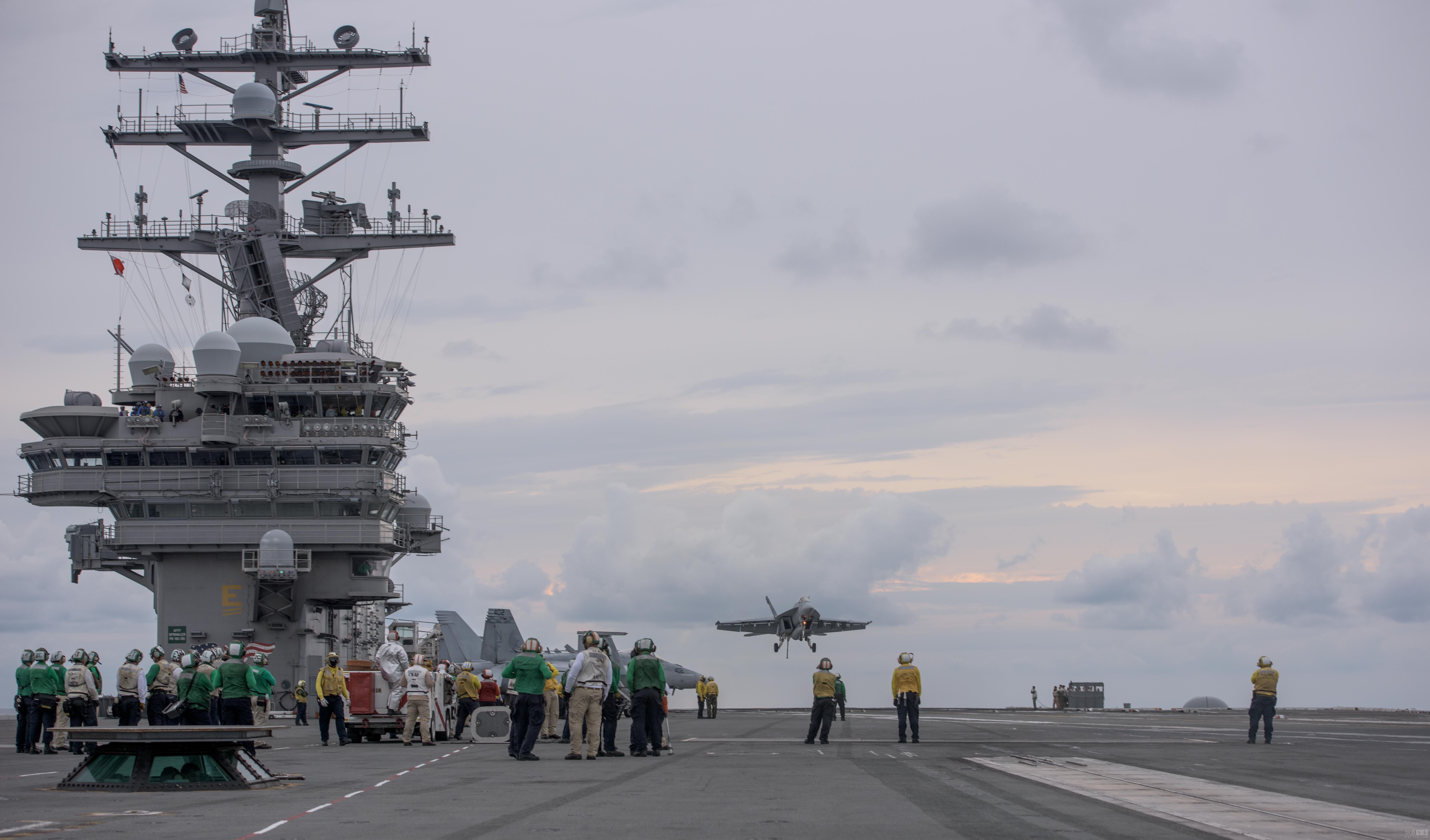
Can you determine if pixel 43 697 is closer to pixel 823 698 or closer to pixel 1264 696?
pixel 823 698

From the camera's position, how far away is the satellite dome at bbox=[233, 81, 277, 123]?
184 feet

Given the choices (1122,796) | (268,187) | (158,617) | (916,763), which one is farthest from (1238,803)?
(268,187)

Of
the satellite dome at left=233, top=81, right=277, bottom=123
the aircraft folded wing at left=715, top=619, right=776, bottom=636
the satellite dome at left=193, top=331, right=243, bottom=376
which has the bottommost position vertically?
the aircraft folded wing at left=715, top=619, right=776, bottom=636

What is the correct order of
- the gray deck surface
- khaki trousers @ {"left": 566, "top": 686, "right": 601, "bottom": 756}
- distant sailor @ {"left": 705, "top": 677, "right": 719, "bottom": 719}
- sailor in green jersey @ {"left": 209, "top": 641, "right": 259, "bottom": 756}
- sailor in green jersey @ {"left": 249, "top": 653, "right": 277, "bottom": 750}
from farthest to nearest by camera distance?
distant sailor @ {"left": 705, "top": 677, "right": 719, "bottom": 719}, sailor in green jersey @ {"left": 249, "top": 653, "right": 277, "bottom": 750}, sailor in green jersey @ {"left": 209, "top": 641, "right": 259, "bottom": 756}, khaki trousers @ {"left": 566, "top": 686, "right": 601, "bottom": 756}, the gray deck surface

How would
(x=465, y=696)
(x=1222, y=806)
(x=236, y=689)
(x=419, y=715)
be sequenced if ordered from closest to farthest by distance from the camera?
(x=1222, y=806) → (x=236, y=689) → (x=419, y=715) → (x=465, y=696)

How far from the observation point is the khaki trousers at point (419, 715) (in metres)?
25.6

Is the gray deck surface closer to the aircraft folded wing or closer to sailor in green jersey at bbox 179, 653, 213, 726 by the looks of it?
sailor in green jersey at bbox 179, 653, 213, 726

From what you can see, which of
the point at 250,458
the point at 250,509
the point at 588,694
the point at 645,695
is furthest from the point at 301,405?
the point at 588,694

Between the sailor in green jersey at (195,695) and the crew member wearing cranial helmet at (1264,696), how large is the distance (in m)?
19.8

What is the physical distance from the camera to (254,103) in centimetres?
5600

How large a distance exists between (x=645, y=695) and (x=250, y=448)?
1460 inches

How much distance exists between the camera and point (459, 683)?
95.3 feet

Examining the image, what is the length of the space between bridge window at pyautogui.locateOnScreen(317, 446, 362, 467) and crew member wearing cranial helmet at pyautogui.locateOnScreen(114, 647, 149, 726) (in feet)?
92.5

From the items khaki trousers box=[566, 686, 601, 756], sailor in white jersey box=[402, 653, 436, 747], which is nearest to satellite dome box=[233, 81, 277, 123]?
sailor in white jersey box=[402, 653, 436, 747]
